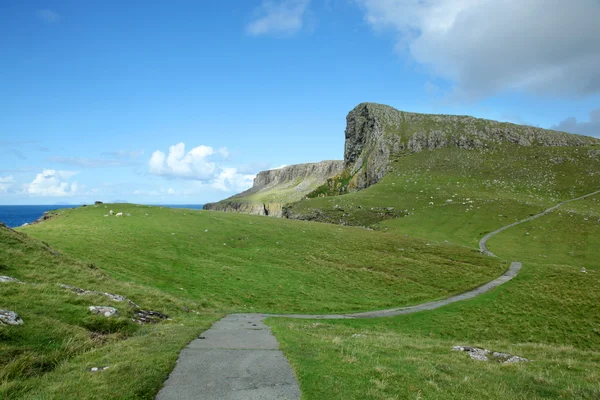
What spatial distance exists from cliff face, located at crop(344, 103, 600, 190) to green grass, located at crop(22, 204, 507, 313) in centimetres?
9918

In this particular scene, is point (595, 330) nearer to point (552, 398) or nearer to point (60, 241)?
point (552, 398)

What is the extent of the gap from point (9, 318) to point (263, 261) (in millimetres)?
34466

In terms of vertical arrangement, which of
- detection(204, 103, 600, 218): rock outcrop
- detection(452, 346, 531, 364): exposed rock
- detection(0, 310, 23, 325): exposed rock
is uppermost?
detection(204, 103, 600, 218): rock outcrop

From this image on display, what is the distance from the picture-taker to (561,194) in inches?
4380

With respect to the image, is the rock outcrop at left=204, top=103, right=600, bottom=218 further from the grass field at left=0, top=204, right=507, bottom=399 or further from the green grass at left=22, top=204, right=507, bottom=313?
the grass field at left=0, top=204, right=507, bottom=399

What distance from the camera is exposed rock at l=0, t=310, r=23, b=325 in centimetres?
1155

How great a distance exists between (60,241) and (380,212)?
80.6m

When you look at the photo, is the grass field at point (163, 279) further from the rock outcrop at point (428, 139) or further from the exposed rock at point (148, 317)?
the rock outcrop at point (428, 139)

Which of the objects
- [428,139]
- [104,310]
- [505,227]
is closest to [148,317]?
[104,310]

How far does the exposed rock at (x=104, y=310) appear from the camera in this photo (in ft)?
51.7

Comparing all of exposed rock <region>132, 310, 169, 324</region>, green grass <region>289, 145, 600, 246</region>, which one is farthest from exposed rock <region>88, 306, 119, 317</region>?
green grass <region>289, 145, 600, 246</region>

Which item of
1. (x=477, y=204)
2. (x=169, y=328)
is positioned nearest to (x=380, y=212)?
(x=477, y=204)

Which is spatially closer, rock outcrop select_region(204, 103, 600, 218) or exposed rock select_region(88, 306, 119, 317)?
exposed rock select_region(88, 306, 119, 317)

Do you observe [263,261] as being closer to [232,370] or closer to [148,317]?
[148,317]
